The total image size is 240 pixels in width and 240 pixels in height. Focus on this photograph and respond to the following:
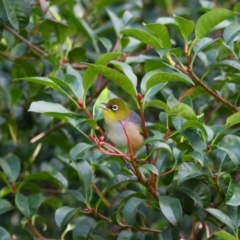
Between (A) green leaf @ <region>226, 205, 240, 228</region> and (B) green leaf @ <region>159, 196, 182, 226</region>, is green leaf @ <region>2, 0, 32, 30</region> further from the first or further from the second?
(A) green leaf @ <region>226, 205, 240, 228</region>

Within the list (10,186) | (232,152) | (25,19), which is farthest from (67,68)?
(232,152)

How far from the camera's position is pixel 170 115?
206 cm

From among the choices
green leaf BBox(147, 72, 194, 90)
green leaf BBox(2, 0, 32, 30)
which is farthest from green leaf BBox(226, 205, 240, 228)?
green leaf BBox(2, 0, 32, 30)

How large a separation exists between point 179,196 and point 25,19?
970 mm

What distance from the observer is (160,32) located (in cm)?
222

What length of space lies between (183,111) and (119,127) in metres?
0.62

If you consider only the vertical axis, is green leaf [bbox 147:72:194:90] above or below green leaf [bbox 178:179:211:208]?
above

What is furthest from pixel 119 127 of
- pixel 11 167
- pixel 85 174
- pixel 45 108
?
pixel 45 108

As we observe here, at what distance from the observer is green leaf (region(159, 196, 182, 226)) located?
2049mm

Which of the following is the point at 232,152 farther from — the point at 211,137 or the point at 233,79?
the point at 233,79

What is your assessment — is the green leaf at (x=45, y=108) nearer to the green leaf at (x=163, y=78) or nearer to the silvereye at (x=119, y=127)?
the green leaf at (x=163, y=78)

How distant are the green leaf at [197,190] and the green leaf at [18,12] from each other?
3.11ft

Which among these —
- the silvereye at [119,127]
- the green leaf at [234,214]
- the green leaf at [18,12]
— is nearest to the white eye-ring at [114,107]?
the silvereye at [119,127]

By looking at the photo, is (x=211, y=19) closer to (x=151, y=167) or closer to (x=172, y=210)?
(x=151, y=167)
